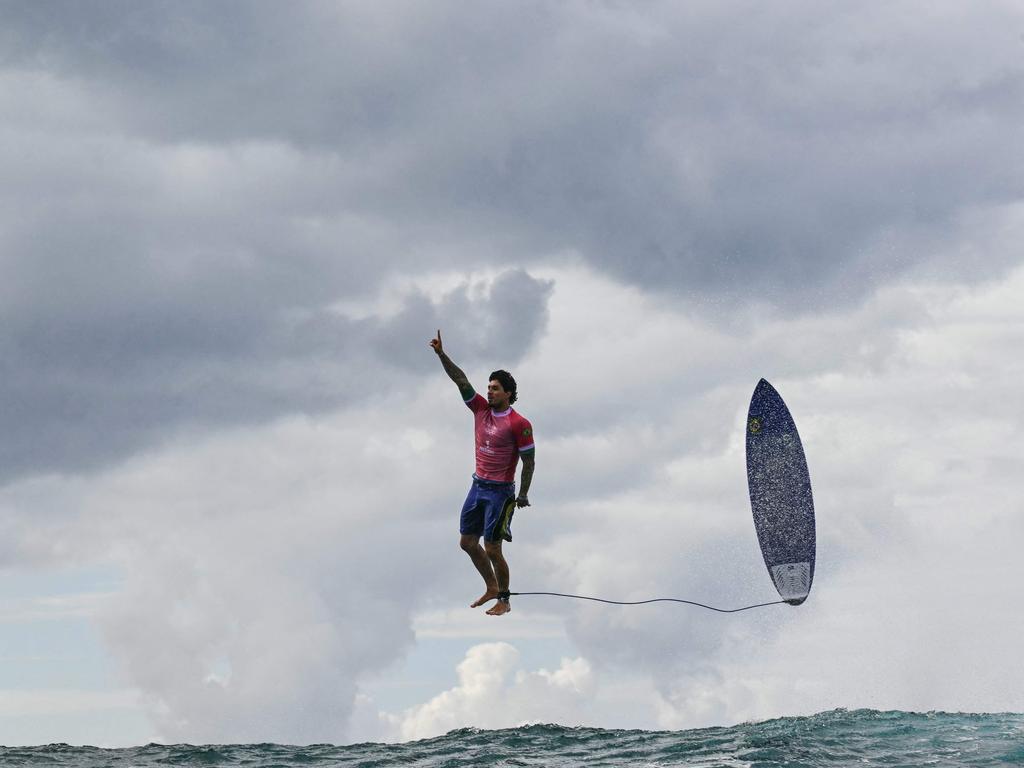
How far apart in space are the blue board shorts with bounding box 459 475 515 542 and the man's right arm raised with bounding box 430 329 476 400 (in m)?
1.43

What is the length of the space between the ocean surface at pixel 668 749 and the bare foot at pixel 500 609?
6.41 feet

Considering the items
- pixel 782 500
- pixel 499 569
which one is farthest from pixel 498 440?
pixel 782 500

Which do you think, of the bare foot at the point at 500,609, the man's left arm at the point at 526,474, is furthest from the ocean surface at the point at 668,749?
the man's left arm at the point at 526,474

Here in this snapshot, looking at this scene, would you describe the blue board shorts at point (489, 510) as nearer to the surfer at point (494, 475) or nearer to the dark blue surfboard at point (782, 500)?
the surfer at point (494, 475)

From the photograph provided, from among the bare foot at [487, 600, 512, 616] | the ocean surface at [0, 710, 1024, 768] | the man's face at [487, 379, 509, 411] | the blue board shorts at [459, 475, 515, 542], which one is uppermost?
the man's face at [487, 379, 509, 411]

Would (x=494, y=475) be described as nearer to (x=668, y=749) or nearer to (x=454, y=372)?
(x=454, y=372)

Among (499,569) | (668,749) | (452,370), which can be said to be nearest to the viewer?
(668,749)

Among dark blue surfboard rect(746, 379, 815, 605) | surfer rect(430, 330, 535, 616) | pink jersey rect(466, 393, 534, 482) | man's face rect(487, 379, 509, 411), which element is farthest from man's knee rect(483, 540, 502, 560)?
dark blue surfboard rect(746, 379, 815, 605)

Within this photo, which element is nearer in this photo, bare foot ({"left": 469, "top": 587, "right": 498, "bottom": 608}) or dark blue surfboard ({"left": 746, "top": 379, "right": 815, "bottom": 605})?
bare foot ({"left": 469, "top": 587, "right": 498, "bottom": 608})

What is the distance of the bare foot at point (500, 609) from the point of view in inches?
685

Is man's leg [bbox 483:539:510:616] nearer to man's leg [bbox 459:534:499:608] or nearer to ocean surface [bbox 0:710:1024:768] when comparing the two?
man's leg [bbox 459:534:499:608]

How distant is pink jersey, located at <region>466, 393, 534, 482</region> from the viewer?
56.1 feet

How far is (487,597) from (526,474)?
2.11 m

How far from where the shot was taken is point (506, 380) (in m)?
17.2
